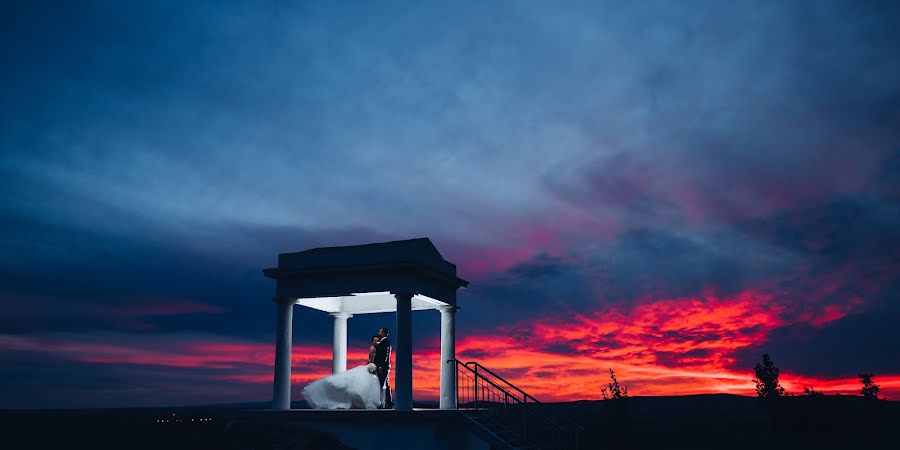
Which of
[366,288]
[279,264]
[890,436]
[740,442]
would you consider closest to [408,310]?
[366,288]

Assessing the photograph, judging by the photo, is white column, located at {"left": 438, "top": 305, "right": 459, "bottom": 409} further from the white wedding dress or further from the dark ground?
the dark ground

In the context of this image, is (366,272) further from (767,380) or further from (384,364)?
(767,380)

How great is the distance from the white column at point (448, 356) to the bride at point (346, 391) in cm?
205

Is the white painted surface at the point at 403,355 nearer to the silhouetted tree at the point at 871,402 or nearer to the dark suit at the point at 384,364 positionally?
the dark suit at the point at 384,364

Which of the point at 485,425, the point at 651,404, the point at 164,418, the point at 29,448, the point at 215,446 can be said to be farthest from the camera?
the point at 651,404

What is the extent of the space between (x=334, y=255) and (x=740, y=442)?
163ft

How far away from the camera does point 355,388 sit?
66.1 ft

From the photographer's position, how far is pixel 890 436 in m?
56.3

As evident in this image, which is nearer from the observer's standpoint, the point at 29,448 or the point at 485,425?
the point at 29,448

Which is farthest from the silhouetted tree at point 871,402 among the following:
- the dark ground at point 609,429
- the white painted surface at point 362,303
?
the white painted surface at point 362,303

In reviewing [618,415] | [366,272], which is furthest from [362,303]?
[618,415]

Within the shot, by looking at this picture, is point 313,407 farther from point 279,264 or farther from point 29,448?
point 29,448

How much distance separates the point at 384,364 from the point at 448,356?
195 centimetres

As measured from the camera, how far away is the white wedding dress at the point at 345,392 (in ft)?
66.1
